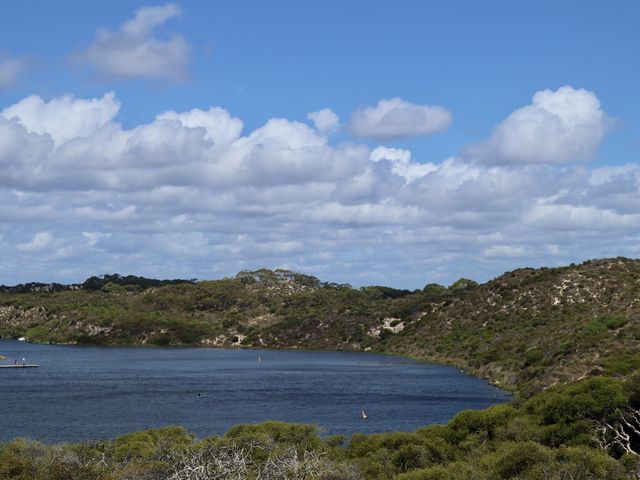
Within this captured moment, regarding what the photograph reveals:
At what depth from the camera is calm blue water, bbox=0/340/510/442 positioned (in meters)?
82.4

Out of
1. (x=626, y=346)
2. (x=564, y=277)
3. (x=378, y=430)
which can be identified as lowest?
(x=378, y=430)

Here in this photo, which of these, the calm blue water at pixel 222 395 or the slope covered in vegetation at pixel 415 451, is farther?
the calm blue water at pixel 222 395

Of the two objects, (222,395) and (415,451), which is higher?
(415,451)

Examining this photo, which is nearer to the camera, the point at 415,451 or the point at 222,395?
the point at 415,451

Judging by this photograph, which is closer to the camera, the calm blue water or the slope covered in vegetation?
the slope covered in vegetation

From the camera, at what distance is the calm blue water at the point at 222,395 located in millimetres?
82438

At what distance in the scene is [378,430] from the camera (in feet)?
251

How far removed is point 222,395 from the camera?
110 meters

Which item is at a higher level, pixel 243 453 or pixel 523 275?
pixel 523 275

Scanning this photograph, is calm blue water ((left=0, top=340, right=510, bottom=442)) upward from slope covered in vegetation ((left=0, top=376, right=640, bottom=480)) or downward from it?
downward

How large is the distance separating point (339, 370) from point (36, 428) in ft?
259

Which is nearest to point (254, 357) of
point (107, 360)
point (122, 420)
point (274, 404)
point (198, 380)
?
point (107, 360)

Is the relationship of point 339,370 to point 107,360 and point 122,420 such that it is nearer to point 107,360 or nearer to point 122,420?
point 107,360

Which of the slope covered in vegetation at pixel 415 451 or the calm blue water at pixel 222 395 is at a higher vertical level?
the slope covered in vegetation at pixel 415 451
